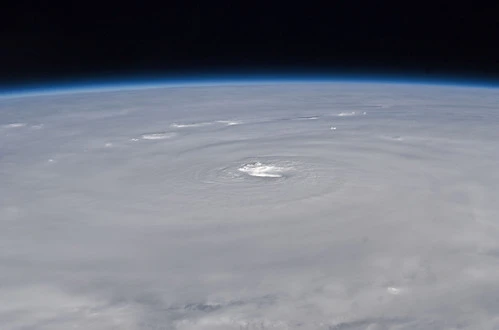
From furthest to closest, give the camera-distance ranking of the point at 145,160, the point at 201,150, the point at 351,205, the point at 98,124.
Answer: the point at 98,124
the point at 201,150
the point at 145,160
the point at 351,205

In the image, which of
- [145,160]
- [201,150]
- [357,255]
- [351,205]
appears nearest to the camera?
[357,255]

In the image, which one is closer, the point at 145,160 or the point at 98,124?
the point at 145,160

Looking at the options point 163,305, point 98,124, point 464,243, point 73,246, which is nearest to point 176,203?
point 73,246

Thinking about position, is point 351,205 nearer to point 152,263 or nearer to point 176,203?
point 176,203

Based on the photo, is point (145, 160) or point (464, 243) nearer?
point (464, 243)

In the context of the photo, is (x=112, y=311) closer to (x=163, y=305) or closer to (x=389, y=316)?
(x=163, y=305)

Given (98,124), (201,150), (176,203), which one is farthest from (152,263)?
(98,124)
